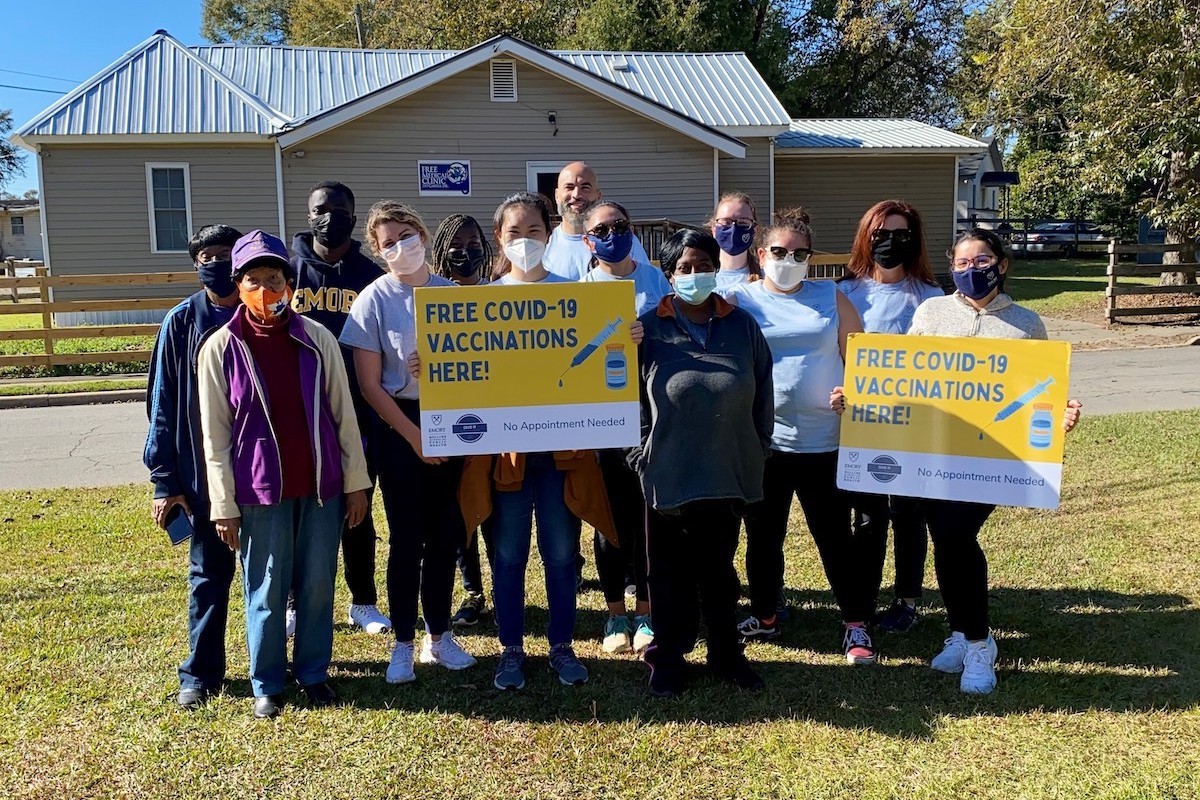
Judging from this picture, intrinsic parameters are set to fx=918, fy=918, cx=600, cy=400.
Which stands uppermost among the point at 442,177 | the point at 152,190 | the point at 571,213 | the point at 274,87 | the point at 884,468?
the point at 274,87

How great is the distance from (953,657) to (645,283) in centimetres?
226

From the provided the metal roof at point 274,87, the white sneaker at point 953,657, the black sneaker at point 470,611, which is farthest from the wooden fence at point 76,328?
the white sneaker at point 953,657

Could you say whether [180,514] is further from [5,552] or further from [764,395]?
[5,552]

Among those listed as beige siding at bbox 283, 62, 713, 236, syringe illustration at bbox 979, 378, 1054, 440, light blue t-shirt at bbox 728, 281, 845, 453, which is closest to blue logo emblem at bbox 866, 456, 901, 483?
light blue t-shirt at bbox 728, 281, 845, 453

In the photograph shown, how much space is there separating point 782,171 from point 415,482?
1968cm

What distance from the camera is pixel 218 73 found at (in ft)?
60.6

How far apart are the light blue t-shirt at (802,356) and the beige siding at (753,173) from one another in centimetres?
1630

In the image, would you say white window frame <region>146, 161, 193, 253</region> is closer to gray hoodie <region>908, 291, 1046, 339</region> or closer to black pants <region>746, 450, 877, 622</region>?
black pants <region>746, 450, 877, 622</region>

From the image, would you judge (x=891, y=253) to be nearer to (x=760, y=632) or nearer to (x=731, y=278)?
(x=731, y=278)

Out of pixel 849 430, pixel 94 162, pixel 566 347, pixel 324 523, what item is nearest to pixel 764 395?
pixel 849 430

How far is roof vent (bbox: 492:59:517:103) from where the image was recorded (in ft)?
58.9

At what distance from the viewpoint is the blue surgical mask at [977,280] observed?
4031mm

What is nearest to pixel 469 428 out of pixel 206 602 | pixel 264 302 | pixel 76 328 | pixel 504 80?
pixel 264 302

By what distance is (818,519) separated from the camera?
444 centimetres
